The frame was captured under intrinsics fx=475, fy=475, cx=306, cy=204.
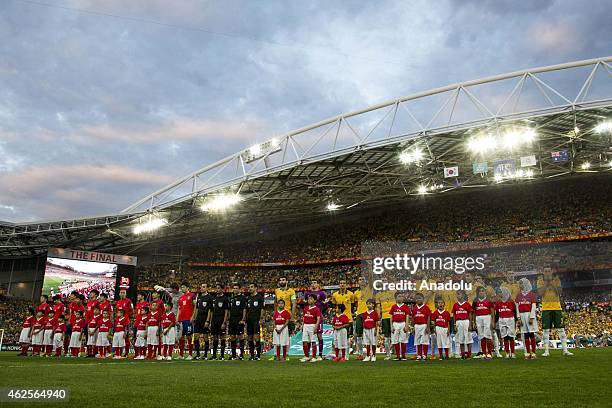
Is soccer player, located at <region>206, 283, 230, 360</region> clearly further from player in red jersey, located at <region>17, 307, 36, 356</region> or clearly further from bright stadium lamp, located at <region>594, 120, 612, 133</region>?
bright stadium lamp, located at <region>594, 120, 612, 133</region>

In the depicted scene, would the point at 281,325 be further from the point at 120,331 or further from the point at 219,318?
the point at 120,331

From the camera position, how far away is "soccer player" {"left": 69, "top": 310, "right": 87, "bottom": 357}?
1455 centimetres

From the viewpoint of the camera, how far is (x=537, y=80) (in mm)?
21297

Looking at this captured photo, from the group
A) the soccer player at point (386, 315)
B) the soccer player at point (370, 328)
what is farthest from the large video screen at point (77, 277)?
the soccer player at point (370, 328)

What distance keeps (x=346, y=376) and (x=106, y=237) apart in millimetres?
34387

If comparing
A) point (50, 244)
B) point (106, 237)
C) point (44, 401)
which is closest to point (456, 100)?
point (44, 401)

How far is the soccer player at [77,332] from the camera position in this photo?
573 inches

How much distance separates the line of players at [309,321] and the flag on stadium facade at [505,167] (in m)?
14.1

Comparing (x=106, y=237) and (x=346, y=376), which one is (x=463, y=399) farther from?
(x=106, y=237)

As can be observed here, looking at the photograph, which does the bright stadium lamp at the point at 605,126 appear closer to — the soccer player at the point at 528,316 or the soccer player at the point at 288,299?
the soccer player at the point at 528,316

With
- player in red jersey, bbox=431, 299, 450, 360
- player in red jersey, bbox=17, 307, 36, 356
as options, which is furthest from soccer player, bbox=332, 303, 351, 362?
player in red jersey, bbox=17, 307, 36, 356

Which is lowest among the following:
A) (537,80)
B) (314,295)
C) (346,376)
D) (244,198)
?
(346,376)

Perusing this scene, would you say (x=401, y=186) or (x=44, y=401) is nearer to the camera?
(x=44, y=401)

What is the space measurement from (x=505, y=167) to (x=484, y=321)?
15.8 m
